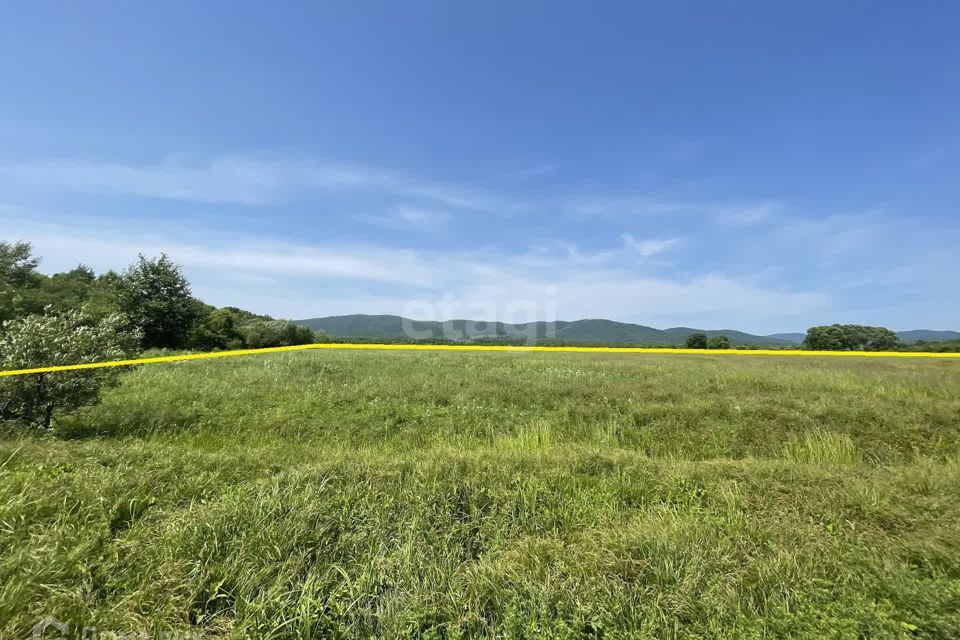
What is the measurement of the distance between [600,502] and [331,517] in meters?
3.74

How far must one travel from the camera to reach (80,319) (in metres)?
8.64

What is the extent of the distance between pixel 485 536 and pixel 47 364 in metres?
9.61

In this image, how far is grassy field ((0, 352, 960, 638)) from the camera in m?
3.15

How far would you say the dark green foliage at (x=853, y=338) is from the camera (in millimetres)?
20016

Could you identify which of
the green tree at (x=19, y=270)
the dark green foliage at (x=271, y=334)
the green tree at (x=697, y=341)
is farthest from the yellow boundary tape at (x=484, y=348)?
the green tree at (x=19, y=270)

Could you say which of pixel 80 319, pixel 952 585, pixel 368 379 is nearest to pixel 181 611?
pixel 952 585

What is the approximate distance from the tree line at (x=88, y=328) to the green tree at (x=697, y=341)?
126 ft

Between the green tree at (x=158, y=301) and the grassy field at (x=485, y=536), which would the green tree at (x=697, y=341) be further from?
the green tree at (x=158, y=301)

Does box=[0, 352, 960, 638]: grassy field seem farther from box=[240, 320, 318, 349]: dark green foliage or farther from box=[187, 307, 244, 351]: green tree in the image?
box=[187, 307, 244, 351]: green tree

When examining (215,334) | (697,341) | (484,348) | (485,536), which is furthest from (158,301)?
(697,341)

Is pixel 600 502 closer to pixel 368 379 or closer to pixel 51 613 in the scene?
pixel 51 613

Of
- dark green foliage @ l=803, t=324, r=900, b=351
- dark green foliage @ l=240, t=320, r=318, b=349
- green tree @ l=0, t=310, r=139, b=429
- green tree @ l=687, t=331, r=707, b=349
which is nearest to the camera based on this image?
green tree @ l=0, t=310, r=139, b=429

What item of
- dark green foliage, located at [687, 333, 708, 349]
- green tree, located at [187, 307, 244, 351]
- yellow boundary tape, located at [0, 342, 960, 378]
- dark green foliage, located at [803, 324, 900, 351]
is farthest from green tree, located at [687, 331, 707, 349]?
green tree, located at [187, 307, 244, 351]

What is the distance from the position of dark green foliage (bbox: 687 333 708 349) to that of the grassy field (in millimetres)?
27071
